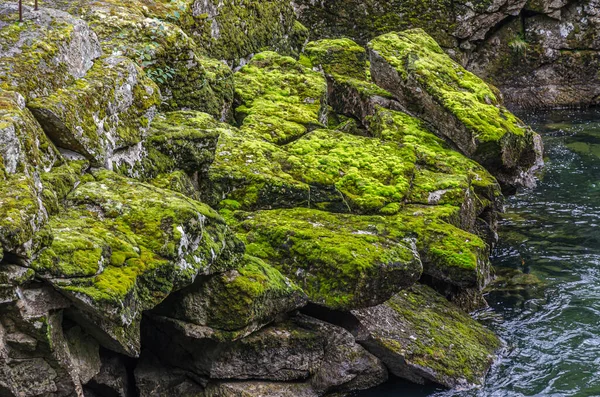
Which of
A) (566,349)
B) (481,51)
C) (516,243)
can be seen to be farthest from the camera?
(481,51)

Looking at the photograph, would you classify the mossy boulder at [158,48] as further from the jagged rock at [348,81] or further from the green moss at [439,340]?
the green moss at [439,340]

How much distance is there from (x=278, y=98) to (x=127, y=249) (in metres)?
7.82

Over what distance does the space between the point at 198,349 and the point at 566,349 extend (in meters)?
5.56

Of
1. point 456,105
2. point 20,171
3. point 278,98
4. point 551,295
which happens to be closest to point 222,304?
point 20,171

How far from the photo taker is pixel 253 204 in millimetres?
11070

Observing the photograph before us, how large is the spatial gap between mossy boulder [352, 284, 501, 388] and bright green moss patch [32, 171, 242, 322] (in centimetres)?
249

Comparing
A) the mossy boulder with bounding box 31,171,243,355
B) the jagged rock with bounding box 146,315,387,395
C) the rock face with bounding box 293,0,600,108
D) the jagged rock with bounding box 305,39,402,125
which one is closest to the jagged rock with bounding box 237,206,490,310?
the jagged rock with bounding box 146,315,387,395

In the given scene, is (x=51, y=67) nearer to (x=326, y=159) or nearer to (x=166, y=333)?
(x=166, y=333)

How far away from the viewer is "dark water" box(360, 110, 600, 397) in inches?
382

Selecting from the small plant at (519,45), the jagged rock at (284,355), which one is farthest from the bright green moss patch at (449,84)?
the small plant at (519,45)

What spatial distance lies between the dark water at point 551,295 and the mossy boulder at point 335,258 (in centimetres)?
142

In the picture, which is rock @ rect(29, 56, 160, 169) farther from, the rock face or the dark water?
the rock face

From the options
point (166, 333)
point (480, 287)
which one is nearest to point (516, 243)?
point (480, 287)

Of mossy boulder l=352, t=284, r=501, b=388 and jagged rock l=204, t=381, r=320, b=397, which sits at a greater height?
mossy boulder l=352, t=284, r=501, b=388
